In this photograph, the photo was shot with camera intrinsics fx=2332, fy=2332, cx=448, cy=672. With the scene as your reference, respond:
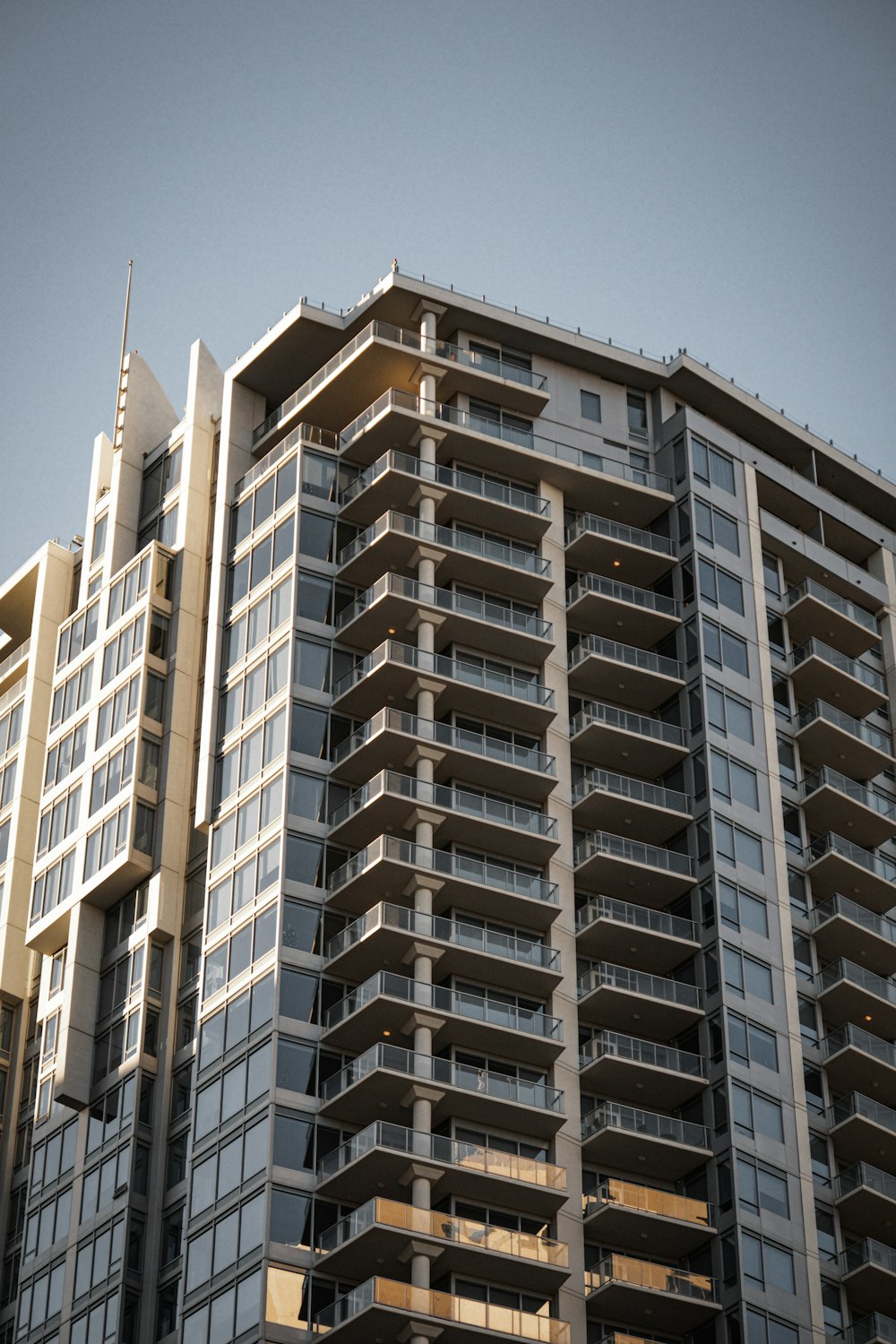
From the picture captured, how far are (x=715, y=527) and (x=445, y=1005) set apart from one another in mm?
23460

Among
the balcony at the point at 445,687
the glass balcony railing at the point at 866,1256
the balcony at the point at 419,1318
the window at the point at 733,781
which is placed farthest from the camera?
the window at the point at 733,781

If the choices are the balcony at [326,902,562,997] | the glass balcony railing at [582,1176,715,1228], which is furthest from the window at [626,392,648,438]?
the glass balcony railing at [582,1176,715,1228]

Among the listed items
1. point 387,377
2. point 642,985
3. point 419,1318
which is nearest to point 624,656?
point 642,985

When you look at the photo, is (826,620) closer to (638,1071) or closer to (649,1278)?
(638,1071)

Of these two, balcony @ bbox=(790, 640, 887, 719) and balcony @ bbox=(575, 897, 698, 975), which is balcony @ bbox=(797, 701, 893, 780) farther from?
balcony @ bbox=(575, 897, 698, 975)

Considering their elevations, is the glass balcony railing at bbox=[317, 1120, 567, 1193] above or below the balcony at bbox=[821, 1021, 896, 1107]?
below

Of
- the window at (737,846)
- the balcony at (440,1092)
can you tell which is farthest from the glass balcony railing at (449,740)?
the balcony at (440,1092)

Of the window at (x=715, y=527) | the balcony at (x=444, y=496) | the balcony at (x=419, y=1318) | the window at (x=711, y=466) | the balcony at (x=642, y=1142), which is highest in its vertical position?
the window at (x=711, y=466)

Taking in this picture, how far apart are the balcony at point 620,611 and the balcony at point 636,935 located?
1104 centimetres

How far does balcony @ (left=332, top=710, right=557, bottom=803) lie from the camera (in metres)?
75.0

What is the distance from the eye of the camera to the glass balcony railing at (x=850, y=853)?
83.1 meters

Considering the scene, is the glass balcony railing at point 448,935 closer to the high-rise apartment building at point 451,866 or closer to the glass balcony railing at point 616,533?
the high-rise apartment building at point 451,866

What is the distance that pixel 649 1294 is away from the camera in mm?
68750

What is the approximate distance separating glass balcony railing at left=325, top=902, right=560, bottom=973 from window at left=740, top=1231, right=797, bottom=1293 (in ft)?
33.6
